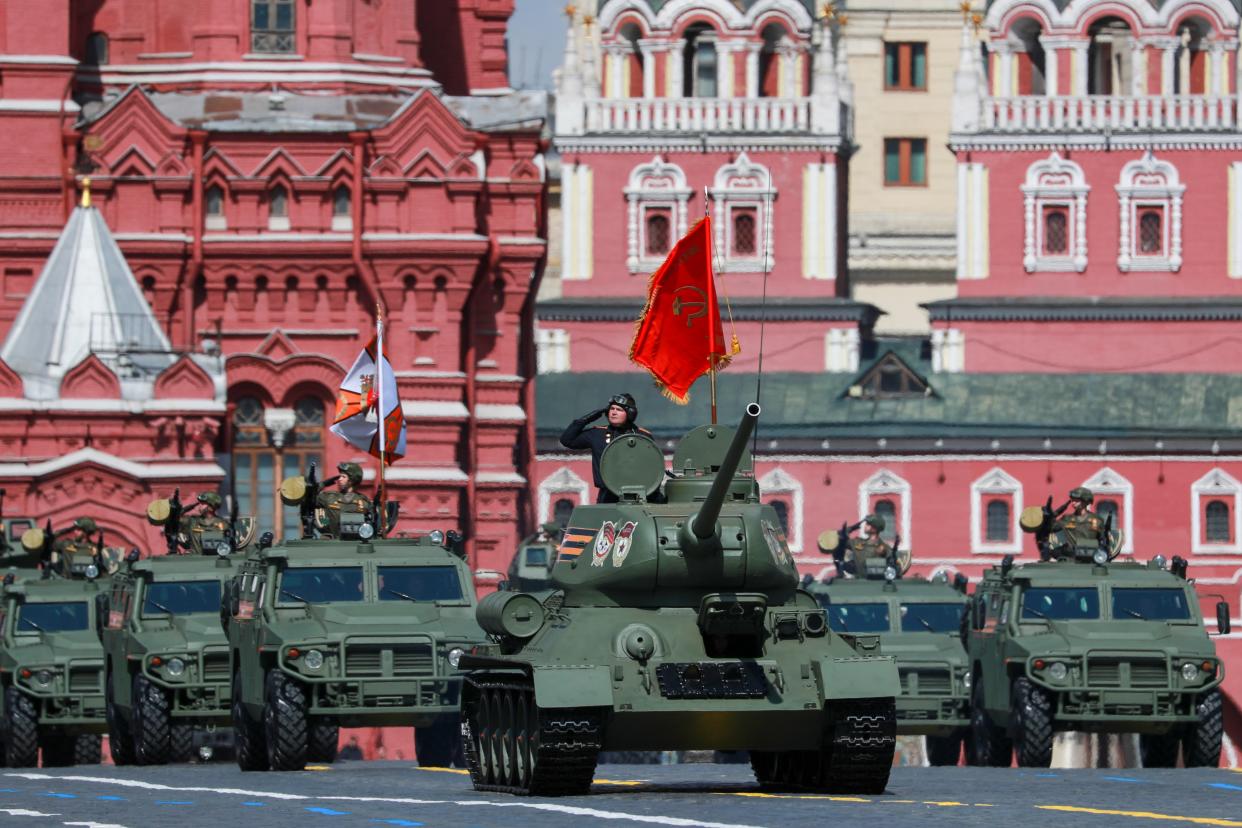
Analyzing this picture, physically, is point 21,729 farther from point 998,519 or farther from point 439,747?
point 998,519

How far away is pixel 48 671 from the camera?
114 feet

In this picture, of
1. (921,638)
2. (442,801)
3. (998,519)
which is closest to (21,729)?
(921,638)

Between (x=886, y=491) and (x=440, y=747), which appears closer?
(x=440, y=747)

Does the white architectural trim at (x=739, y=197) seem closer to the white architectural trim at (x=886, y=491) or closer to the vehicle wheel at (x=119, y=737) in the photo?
the white architectural trim at (x=886, y=491)

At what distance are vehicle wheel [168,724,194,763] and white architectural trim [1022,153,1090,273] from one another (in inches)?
2142

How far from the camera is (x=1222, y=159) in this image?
83938mm

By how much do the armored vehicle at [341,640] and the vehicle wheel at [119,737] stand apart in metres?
2.66

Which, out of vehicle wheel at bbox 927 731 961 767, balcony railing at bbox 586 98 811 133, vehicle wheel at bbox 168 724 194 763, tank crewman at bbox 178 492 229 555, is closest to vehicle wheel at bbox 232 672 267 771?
vehicle wheel at bbox 168 724 194 763

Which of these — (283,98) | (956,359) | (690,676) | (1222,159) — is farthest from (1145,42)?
(690,676)

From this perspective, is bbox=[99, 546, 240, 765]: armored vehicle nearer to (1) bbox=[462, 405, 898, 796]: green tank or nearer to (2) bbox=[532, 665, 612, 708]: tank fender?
(1) bbox=[462, 405, 898, 796]: green tank

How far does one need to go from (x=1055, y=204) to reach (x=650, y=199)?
30.3 ft

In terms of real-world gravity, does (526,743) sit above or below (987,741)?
Result: above

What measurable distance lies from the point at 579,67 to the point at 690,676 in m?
63.6

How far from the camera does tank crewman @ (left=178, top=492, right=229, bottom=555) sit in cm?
3575
